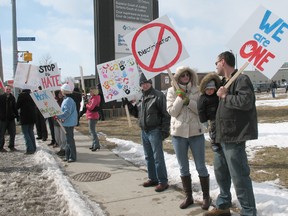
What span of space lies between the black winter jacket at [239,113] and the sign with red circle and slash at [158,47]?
4.25ft

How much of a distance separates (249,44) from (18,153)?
291 inches

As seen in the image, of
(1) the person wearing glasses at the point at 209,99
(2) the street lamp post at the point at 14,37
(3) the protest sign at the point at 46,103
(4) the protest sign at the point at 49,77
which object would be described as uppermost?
(2) the street lamp post at the point at 14,37

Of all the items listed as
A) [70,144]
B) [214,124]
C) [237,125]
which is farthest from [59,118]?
[237,125]

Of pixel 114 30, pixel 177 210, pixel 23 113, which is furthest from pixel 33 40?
pixel 177 210

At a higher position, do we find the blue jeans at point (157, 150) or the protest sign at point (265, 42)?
the protest sign at point (265, 42)

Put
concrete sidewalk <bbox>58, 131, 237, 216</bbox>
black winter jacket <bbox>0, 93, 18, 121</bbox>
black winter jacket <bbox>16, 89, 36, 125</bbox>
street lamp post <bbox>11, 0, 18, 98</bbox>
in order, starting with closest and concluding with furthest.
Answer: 1. concrete sidewalk <bbox>58, 131, 237, 216</bbox>
2. black winter jacket <bbox>16, 89, 36, 125</bbox>
3. black winter jacket <bbox>0, 93, 18, 121</bbox>
4. street lamp post <bbox>11, 0, 18, 98</bbox>

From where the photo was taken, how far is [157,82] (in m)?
21.5

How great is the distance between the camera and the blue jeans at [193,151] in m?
4.29

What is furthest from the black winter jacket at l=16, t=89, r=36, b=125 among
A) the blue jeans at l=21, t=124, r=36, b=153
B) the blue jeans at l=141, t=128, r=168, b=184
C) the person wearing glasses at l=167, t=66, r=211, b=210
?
the person wearing glasses at l=167, t=66, r=211, b=210

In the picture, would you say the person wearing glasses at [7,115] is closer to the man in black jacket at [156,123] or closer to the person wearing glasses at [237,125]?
the man in black jacket at [156,123]

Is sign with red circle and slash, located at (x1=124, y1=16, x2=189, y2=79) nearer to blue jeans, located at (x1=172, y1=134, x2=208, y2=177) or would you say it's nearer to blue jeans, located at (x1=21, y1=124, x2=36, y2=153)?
blue jeans, located at (x1=172, y1=134, x2=208, y2=177)

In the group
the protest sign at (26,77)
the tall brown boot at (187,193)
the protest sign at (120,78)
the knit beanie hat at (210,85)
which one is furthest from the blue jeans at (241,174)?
the protest sign at (26,77)

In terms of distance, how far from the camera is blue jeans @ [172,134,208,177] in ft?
14.1

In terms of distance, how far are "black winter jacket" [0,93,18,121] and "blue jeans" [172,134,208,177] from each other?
21.7 ft
